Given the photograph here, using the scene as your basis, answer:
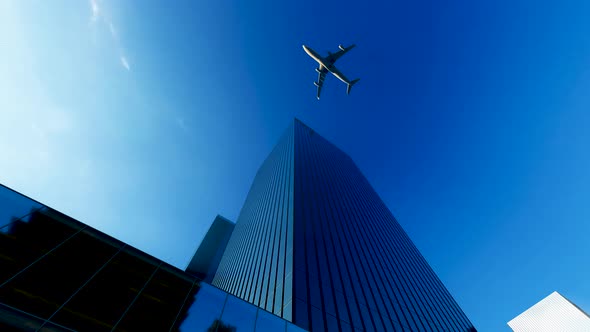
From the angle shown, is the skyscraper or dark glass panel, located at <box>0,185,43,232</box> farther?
the skyscraper

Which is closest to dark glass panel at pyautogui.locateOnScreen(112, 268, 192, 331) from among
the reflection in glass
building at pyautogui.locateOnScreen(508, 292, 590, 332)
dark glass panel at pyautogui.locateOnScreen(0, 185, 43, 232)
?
the reflection in glass

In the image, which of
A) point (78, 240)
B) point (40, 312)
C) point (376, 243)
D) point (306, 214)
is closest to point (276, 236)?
point (306, 214)

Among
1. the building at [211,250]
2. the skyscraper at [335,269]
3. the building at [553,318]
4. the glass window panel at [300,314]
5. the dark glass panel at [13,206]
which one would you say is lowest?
the dark glass panel at [13,206]

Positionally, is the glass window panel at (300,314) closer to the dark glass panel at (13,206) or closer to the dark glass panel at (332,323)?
the dark glass panel at (332,323)

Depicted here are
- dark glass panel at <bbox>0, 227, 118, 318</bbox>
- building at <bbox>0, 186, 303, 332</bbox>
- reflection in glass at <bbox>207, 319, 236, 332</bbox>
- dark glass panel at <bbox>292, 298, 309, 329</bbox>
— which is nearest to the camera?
dark glass panel at <bbox>0, 227, 118, 318</bbox>

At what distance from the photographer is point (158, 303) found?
460 inches

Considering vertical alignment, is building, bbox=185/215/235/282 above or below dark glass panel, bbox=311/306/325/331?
above

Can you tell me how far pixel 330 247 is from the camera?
35.1 meters

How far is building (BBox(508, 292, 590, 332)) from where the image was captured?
7188 centimetres

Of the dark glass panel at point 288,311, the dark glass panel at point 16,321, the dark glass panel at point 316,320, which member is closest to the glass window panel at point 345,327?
the dark glass panel at point 316,320

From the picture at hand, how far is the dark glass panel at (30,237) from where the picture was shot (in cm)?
933

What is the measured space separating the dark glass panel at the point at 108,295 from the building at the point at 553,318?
105m

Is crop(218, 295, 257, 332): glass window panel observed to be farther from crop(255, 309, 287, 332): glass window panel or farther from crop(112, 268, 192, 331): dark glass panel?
crop(112, 268, 192, 331): dark glass panel

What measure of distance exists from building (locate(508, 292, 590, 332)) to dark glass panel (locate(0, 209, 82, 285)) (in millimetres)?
108787
